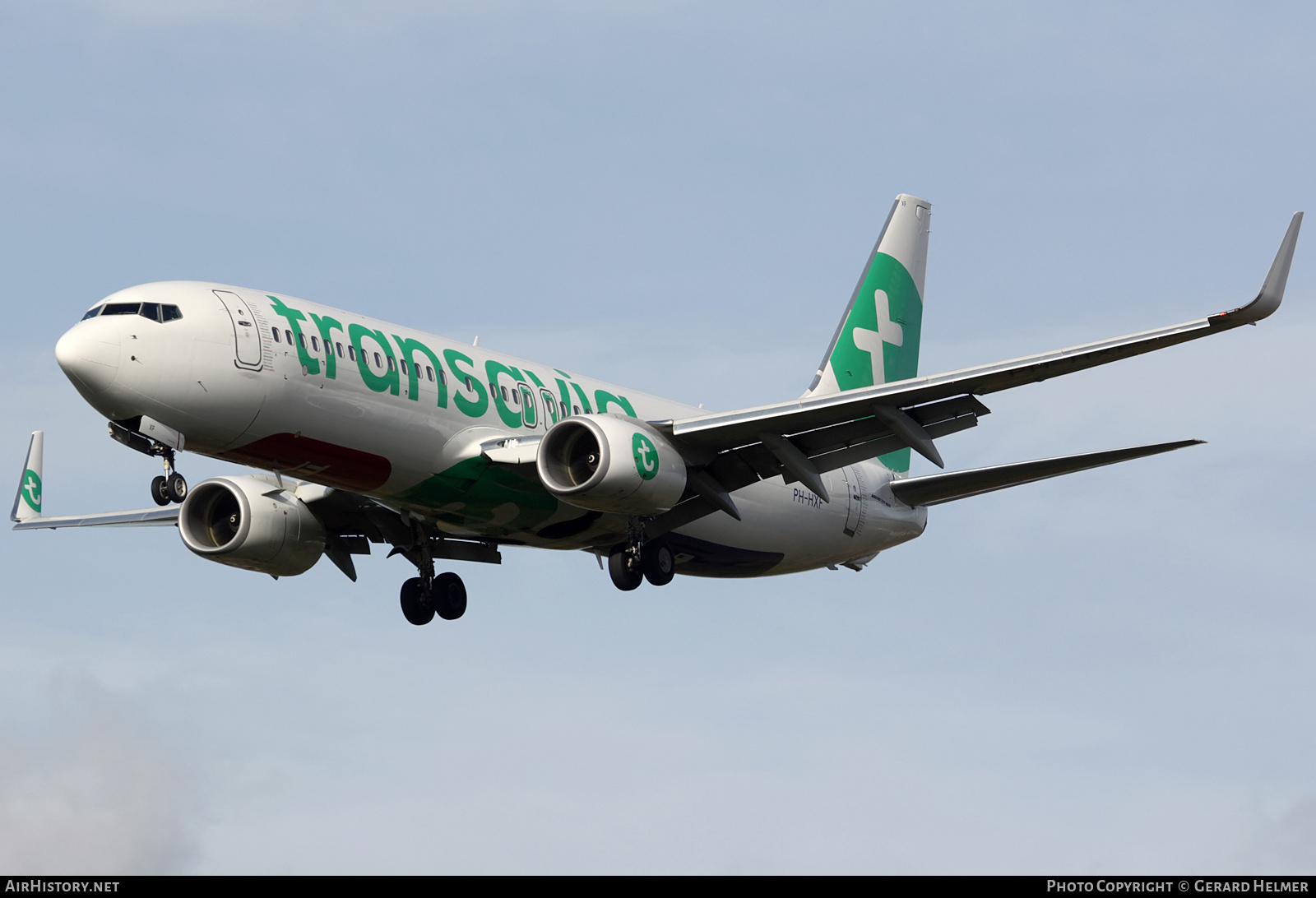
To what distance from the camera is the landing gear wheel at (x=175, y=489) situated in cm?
2786

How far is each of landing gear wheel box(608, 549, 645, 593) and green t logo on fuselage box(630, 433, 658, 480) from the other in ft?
10.5

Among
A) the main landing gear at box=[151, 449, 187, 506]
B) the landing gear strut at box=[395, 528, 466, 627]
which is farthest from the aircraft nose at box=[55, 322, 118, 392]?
the landing gear strut at box=[395, 528, 466, 627]

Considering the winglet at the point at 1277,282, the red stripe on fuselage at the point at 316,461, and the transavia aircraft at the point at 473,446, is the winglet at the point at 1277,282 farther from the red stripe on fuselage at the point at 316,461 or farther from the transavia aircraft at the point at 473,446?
the red stripe on fuselage at the point at 316,461

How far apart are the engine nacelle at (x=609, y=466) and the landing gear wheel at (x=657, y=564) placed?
2684 millimetres

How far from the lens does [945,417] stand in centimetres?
3091

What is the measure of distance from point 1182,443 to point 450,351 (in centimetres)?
1344

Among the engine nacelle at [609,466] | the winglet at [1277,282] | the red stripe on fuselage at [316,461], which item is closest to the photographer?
the winglet at [1277,282]

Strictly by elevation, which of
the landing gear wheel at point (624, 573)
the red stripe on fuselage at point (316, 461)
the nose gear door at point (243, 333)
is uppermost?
the nose gear door at point (243, 333)

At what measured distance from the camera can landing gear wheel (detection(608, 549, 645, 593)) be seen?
33438mm

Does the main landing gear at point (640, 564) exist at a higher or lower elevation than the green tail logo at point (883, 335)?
lower

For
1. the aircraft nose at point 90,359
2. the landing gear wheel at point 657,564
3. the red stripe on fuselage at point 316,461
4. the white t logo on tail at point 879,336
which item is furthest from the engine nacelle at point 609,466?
the white t logo on tail at point 879,336

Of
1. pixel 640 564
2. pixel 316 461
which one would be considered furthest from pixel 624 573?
pixel 316 461

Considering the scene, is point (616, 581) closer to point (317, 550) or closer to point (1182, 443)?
point (317, 550)
